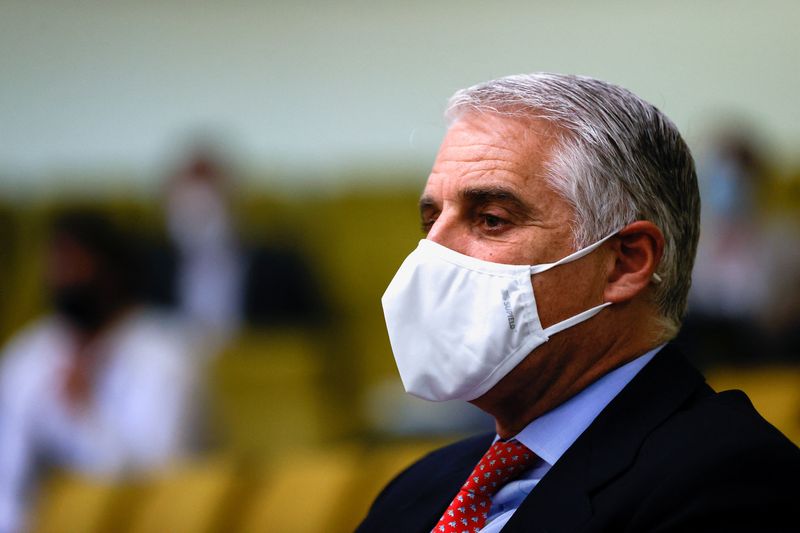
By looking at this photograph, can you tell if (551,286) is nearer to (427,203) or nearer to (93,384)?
(427,203)

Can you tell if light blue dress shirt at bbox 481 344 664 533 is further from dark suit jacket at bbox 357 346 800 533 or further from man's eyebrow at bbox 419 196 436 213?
man's eyebrow at bbox 419 196 436 213

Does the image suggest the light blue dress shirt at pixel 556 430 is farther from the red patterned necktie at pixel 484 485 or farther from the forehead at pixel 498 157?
the forehead at pixel 498 157

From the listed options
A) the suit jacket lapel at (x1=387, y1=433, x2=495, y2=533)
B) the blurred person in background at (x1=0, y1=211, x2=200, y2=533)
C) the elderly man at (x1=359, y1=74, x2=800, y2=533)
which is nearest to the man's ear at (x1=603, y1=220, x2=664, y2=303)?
the elderly man at (x1=359, y1=74, x2=800, y2=533)

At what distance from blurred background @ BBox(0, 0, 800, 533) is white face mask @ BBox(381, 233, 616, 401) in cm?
108

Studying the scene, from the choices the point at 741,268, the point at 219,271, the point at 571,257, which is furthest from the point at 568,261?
the point at 219,271

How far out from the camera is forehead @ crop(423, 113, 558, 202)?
6.28 ft

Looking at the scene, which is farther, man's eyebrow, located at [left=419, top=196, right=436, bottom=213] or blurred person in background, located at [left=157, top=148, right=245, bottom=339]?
blurred person in background, located at [left=157, top=148, right=245, bottom=339]

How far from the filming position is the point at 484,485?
1.90 metres

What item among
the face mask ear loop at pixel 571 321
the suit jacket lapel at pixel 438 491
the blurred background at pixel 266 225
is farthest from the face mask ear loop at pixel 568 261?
the blurred background at pixel 266 225

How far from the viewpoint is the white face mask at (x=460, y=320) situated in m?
1.88

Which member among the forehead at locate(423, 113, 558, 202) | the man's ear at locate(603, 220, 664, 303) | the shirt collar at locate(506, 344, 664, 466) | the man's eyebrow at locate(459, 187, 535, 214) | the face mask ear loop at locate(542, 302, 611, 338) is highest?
the forehead at locate(423, 113, 558, 202)

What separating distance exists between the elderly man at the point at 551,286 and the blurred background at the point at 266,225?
3.10 feet

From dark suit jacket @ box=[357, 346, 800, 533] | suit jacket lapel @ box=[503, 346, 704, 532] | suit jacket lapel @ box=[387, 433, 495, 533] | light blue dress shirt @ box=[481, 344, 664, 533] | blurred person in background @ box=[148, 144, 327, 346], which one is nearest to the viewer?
dark suit jacket @ box=[357, 346, 800, 533]

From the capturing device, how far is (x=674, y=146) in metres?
1.95
